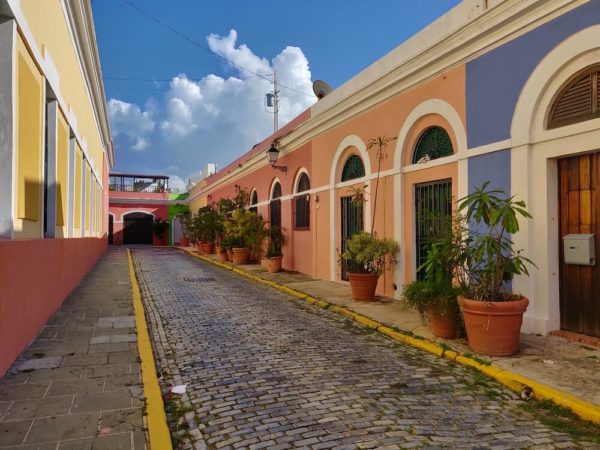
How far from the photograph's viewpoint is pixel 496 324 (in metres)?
5.07

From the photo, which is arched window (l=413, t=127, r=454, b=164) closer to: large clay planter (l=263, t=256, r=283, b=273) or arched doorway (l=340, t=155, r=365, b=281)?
arched doorway (l=340, t=155, r=365, b=281)

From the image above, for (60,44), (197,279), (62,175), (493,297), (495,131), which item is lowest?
Answer: (197,279)

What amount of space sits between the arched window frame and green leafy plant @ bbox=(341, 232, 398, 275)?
1.88 m

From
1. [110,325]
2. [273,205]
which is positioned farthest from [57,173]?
[273,205]

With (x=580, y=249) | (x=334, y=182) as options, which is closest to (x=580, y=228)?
(x=580, y=249)

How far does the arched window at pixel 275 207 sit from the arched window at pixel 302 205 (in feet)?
5.22

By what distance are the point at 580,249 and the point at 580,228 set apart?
1.08 feet

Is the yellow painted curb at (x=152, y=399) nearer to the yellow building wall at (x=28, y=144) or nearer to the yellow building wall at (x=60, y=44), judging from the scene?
the yellow building wall at (x=28, y=144)

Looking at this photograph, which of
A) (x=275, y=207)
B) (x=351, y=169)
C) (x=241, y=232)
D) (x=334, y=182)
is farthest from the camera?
(x=275, y=207)

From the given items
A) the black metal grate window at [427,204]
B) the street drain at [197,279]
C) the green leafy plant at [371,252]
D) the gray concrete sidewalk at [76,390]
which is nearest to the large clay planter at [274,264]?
the street drain at [197,279]

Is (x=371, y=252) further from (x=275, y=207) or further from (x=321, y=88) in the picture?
(x=275, y=207)

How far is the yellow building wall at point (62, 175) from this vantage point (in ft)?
26.5

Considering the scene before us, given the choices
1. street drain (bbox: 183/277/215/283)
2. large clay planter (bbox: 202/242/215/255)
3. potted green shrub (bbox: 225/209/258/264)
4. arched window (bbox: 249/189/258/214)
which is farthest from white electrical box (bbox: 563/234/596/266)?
large clay planter (bbox: 202/242/215/255)

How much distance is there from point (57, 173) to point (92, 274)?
652 cm
